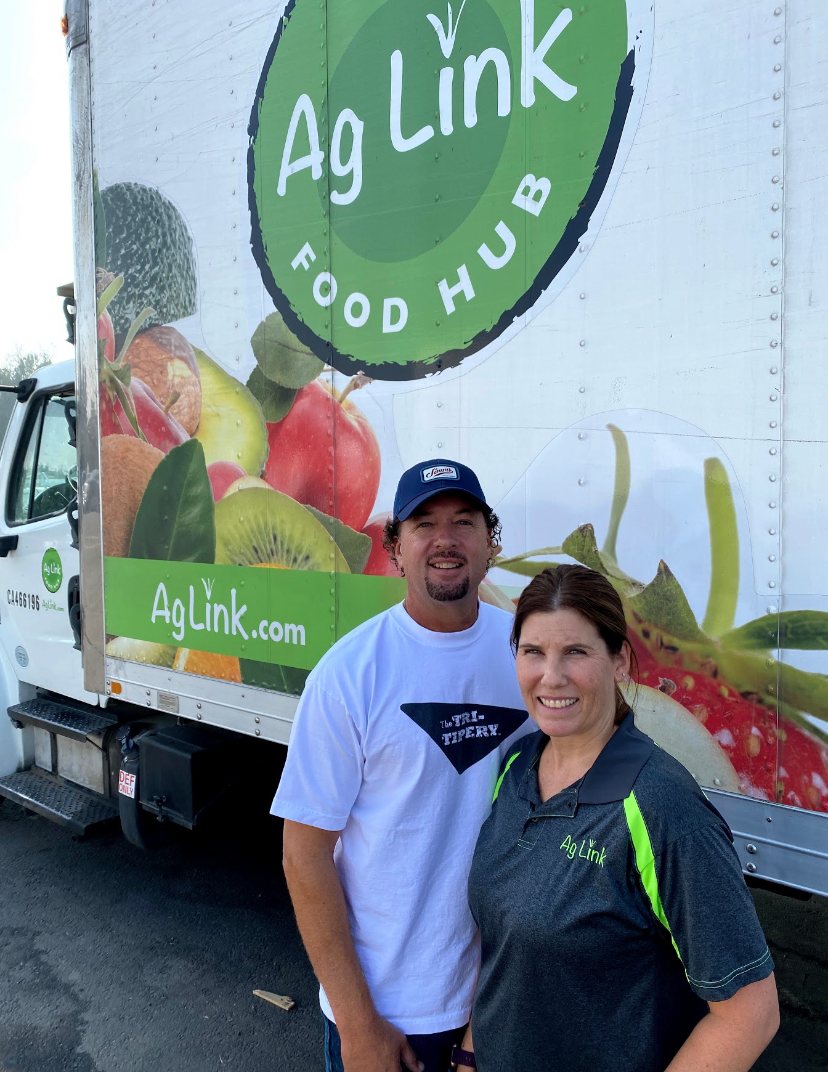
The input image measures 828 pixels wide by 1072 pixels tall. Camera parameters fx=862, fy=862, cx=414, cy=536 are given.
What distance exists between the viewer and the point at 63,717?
416 cm

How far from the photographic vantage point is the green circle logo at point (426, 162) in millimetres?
1979

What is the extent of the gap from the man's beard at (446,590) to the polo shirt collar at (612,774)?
0.41 metres

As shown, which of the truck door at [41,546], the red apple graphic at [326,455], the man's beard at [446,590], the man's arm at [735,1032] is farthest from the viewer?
the truck door at [41,546]

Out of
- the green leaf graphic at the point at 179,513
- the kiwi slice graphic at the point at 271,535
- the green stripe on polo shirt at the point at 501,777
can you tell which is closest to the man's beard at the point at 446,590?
the green stripe on polo shirt at the point at 501,777

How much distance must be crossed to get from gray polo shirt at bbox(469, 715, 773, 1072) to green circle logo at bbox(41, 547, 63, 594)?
3238 millimetres

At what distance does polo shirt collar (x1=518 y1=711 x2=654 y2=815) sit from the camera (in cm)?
126

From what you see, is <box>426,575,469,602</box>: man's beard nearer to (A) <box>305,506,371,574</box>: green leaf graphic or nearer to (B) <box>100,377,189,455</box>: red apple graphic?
(A) <box>305,506,371,574</box>: green leaf graphic

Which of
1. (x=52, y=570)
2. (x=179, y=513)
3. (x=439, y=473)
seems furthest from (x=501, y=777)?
(x=52, y=570)

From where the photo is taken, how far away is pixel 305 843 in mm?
1562

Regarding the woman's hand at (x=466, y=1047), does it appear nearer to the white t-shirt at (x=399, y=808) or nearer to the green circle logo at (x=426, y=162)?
the white t-shirt at (x=399, y=808)

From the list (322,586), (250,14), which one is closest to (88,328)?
(250,14)

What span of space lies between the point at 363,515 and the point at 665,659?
38.5 inches

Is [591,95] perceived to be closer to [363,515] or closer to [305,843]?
[363,515]

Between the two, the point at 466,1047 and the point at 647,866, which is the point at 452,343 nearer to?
the point at 647,866
